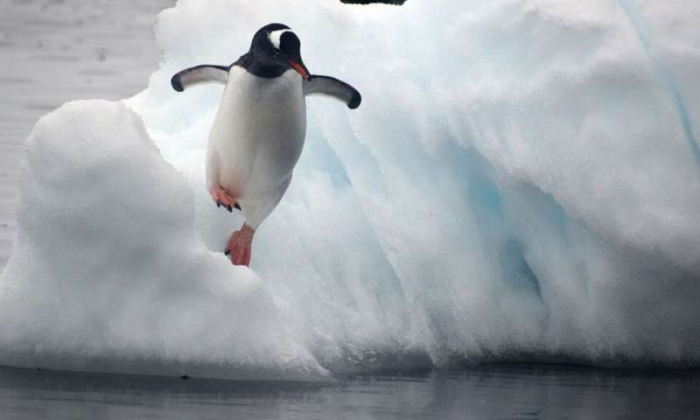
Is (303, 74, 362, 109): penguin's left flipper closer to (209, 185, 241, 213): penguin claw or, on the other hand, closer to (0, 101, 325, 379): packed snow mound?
(209, 185, 241, 213): penguin claw

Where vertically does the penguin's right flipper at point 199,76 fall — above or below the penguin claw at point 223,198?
above

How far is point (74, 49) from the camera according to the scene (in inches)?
894

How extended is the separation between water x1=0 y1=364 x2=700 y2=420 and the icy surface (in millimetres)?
202

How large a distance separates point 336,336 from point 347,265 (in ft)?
1.61

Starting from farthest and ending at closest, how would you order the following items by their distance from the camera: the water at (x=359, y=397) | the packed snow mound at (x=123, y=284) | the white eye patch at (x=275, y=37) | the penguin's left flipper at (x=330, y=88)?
1. the penguin's left flipper at (x=330, y=88)
2. the white eye patch at (x=275, y=37)
3. the packed snow mound at (x=123, y=284)
4. the water at (x=359, y=397)

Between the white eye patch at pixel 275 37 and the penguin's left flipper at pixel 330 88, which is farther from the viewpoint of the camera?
the penguin's left flipper at pixel 330 88

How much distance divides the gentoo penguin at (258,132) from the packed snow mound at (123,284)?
1.36 ft

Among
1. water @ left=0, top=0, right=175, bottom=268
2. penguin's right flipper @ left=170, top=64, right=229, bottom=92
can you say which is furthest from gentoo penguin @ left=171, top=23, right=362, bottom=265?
water @ left=0, top=0, right=175, bottom=268

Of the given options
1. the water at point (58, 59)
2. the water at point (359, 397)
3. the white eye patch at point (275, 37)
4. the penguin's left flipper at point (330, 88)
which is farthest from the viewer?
the water at point (58, 59)

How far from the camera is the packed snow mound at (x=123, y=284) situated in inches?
302

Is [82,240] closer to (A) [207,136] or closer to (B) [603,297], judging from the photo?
(A) [207,136]

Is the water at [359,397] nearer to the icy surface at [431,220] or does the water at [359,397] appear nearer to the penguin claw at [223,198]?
the icy surface at [431,220]

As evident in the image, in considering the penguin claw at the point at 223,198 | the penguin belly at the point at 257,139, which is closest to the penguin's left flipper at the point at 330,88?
the penguin belly at the point at 257,139

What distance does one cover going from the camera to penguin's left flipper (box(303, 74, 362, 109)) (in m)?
8.61
